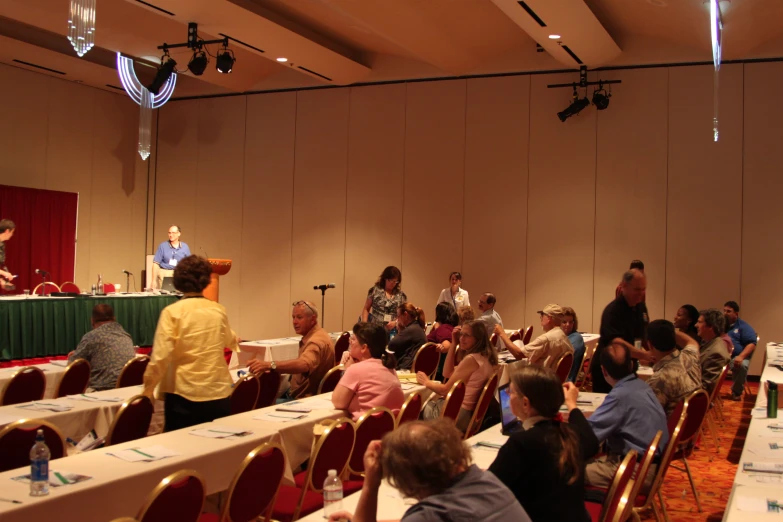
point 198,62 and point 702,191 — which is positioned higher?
point 198,62

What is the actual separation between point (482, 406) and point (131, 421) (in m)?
2.48

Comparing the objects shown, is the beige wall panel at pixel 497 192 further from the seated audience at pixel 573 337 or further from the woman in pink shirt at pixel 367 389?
the woman in pink shirt at pixel 367 389

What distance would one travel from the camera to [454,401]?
5203mm

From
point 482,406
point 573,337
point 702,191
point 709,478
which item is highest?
point 702,191

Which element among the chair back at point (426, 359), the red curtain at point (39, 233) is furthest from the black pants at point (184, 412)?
the red curtain at point (39, 233)

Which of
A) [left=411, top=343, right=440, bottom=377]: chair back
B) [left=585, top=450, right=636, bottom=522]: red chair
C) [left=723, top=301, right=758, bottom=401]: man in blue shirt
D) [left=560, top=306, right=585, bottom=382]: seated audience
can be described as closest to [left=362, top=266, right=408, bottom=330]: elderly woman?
[left=411, top=343, right=440, bottom=377]: chair back

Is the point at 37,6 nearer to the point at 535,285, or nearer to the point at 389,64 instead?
the point at 389,64

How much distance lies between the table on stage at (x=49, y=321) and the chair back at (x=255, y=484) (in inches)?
277

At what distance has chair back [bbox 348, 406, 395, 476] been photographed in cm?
404

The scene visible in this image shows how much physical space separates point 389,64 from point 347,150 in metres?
1.64

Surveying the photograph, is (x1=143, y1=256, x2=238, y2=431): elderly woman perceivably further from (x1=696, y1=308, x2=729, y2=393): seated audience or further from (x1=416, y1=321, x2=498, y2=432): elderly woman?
(x1=696, y1=308, x2=729, y2=393): seated audience

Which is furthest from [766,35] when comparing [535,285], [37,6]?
[37,6]

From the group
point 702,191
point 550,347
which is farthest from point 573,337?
point 702,191

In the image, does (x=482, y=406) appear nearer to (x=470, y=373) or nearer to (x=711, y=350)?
(x=470, y=373)
